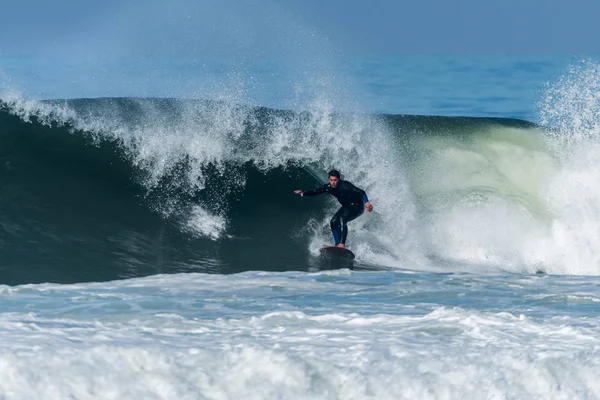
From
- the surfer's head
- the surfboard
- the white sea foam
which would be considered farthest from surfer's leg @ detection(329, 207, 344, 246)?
the white sea foam

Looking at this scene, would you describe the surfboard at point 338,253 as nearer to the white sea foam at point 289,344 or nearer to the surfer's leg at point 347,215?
the surfer's leg at point 347,215

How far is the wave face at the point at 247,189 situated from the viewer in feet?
39.9

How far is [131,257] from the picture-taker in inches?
456

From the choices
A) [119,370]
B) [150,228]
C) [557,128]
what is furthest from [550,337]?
[557,128]

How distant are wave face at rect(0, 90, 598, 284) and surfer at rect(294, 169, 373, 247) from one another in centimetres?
44

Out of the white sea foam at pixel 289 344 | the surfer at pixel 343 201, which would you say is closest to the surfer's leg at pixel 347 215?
the surfer at pixel 343 201

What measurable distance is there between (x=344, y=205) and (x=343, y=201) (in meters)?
0.06

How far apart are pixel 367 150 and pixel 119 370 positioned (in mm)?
9320

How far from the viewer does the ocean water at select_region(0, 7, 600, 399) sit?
6859mm

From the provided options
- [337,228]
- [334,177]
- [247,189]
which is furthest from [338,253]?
[247,189]

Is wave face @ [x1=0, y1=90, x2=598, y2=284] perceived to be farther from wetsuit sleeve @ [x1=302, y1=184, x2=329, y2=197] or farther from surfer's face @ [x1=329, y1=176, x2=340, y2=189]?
surfer's face @ [x1=329, y1=176, x2=340, y2=189]

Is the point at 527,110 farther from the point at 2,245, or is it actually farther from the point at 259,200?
the point at 2,245

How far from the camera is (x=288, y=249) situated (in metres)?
12.6

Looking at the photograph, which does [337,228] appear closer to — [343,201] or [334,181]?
[343,201]
